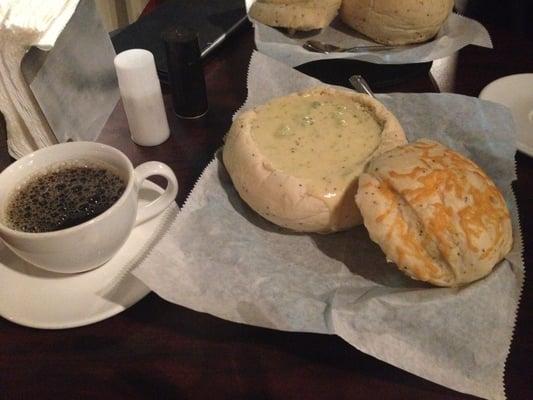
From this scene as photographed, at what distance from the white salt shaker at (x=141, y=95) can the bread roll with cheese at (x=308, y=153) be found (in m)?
0.23

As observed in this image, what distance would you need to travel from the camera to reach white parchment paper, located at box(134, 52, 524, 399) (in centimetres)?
63

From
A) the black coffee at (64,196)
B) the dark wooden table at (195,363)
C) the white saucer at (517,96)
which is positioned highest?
the black coffee at (64,196)

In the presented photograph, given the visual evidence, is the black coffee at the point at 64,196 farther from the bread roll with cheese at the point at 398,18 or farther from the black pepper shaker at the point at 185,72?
the bread roll with cheese at the point at 398,18

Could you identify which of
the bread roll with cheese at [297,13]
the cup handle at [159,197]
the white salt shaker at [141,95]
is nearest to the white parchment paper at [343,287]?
the cup handle at [159,197]

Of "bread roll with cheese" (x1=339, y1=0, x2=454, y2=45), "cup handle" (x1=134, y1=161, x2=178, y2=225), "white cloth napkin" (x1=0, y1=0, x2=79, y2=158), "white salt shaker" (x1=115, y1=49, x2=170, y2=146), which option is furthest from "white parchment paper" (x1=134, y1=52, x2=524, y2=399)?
"bread roll with cheese" (x1=339, y1=0, x2=454, y2=45)

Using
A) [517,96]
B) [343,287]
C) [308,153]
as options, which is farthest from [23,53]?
[517,96]

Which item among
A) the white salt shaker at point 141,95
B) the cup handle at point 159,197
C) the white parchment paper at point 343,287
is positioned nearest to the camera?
the white parchment paper at point 343,287

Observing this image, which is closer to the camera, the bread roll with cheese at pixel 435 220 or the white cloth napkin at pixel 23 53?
the bread roll with cheese at pixel 435 220

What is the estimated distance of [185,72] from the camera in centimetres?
108

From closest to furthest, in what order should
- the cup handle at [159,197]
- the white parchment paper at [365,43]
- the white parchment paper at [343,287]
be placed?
the white parchment paper at [343,287]
the cup handle at [159,197]
the white parchment paper at [365,43]

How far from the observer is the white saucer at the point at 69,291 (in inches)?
27.1

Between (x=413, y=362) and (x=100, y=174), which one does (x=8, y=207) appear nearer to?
(x=100, y=174)

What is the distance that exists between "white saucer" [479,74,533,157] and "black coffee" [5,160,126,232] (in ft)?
2.63

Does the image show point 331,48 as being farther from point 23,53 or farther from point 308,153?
point 23,53
